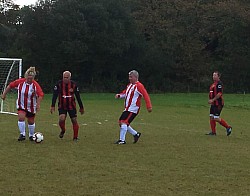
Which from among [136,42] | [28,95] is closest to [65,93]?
[28,95]

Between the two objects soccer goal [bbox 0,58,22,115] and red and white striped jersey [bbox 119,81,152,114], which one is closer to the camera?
red and white striped jersey [bbox 119,81,152,114]

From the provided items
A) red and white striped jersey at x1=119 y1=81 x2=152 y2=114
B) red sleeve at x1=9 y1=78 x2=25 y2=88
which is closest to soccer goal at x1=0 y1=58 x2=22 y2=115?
red sleeve at x1=9 y1=78 x2=25 y2=88

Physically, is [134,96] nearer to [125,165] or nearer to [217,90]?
[217,90]

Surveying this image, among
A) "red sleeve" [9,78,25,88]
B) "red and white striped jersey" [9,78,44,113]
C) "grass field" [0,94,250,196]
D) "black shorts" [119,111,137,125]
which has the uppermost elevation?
"red sleeve" [9,78,25,88]

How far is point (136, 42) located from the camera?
5606cm

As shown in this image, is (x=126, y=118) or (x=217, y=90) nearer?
(x=126, y=118)

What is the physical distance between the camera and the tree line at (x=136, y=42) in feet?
177

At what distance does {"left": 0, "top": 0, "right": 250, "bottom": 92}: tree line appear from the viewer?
5403cm

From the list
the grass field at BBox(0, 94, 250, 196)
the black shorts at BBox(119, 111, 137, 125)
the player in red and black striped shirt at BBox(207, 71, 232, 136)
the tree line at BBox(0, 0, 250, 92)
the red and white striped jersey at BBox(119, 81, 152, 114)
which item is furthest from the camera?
the tree line at BBox(0, 0, 250, 92)

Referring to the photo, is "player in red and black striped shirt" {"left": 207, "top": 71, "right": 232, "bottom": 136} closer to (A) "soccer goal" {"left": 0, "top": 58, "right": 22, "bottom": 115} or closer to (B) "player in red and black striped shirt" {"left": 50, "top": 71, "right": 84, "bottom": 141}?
(B) "player in red and black striped shirt" {"left": 50, "top": 71, "right": 84, "bottom": 141}

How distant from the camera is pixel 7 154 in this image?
37.0 ft

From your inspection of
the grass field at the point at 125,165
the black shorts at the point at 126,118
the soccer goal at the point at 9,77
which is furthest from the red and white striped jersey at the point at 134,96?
the soccer goal at the point at 9,77

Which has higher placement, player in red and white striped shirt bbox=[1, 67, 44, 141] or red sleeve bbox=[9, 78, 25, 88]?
red sleeve bbox=[9, 78, 25, 88]

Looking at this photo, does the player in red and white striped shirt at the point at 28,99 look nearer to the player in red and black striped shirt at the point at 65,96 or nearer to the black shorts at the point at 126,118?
the player in red and black striped shirt at the point at 65,96
